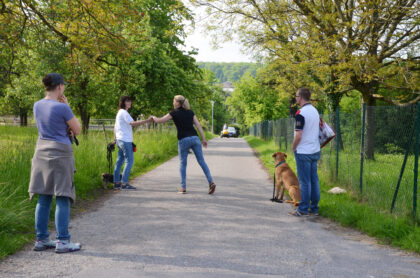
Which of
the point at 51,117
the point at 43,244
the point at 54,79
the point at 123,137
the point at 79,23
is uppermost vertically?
the point at 79,23

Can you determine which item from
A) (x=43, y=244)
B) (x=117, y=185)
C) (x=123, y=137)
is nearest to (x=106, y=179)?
(x=117, y=185)

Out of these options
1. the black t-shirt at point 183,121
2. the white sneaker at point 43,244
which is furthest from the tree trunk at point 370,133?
the white sneaker at point 43,244

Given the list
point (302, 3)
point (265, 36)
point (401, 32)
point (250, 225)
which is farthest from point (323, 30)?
point (250, 225)

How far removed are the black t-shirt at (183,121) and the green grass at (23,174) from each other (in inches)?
84.8

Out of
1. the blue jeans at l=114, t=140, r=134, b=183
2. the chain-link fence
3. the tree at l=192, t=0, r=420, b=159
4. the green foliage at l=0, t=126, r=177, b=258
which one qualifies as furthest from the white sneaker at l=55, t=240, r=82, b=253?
the tree at l=192, t=0, r=420, b=159

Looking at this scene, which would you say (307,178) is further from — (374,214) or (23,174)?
(23,174)

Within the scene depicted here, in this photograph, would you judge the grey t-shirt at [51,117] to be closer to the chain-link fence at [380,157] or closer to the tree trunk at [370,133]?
the chain-link fence at [380,157]

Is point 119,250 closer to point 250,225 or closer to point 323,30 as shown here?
point 250,225

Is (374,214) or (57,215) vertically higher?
(57,215)

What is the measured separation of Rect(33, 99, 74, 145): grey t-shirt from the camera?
4.00 meters

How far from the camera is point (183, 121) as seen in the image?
303 inches

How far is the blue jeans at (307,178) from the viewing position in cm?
607

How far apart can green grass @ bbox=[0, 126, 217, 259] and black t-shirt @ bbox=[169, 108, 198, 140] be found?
2.15 metres

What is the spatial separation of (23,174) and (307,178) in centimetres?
474
